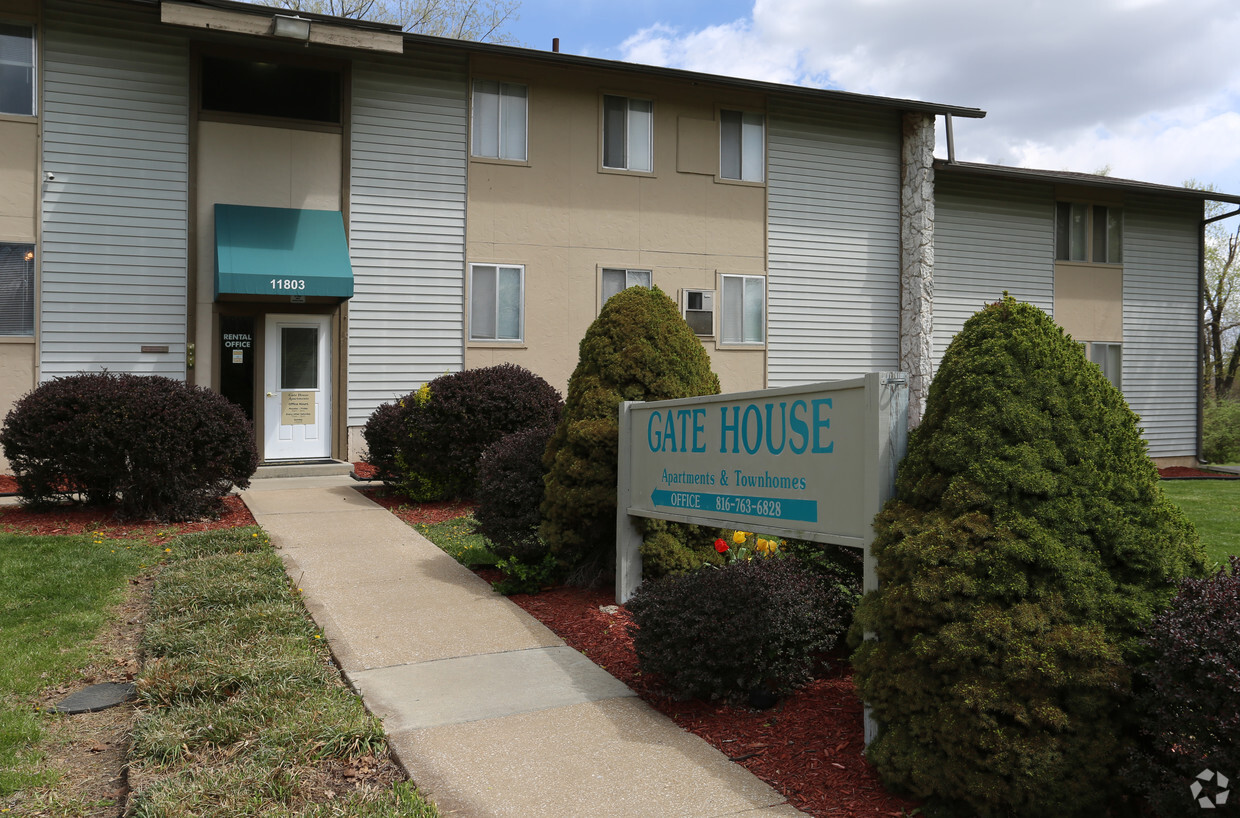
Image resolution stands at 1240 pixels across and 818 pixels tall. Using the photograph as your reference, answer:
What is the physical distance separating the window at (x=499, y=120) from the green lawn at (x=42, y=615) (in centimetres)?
919

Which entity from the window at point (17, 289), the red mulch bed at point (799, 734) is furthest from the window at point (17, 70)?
the red mulch bed at point (799, 734)

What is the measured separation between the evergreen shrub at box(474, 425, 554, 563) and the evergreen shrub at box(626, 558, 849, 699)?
2440 millimetres

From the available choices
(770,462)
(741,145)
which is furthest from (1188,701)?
(741,145)

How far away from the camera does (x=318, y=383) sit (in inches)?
576

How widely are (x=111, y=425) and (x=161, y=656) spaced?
15.6ft

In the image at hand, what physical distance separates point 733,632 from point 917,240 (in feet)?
50.6

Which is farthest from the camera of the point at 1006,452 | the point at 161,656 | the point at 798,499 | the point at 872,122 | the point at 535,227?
the point at 872,122

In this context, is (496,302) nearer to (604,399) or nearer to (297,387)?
(297,387)

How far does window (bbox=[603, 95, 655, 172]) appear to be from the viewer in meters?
16.2

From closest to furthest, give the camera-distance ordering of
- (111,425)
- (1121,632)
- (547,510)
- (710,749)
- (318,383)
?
(1121,632) < (710,749) < (547,510) < (111,425) < (318,383)

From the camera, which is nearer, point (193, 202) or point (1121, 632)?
point (1121, 632)

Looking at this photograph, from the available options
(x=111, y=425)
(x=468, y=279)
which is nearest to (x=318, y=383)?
(x=468, y=279)

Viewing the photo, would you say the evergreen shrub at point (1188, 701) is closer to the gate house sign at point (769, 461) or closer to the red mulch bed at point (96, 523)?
the gate house sign at point (769, 461)

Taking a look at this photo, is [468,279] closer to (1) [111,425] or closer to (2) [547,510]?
(1) [111,425]
